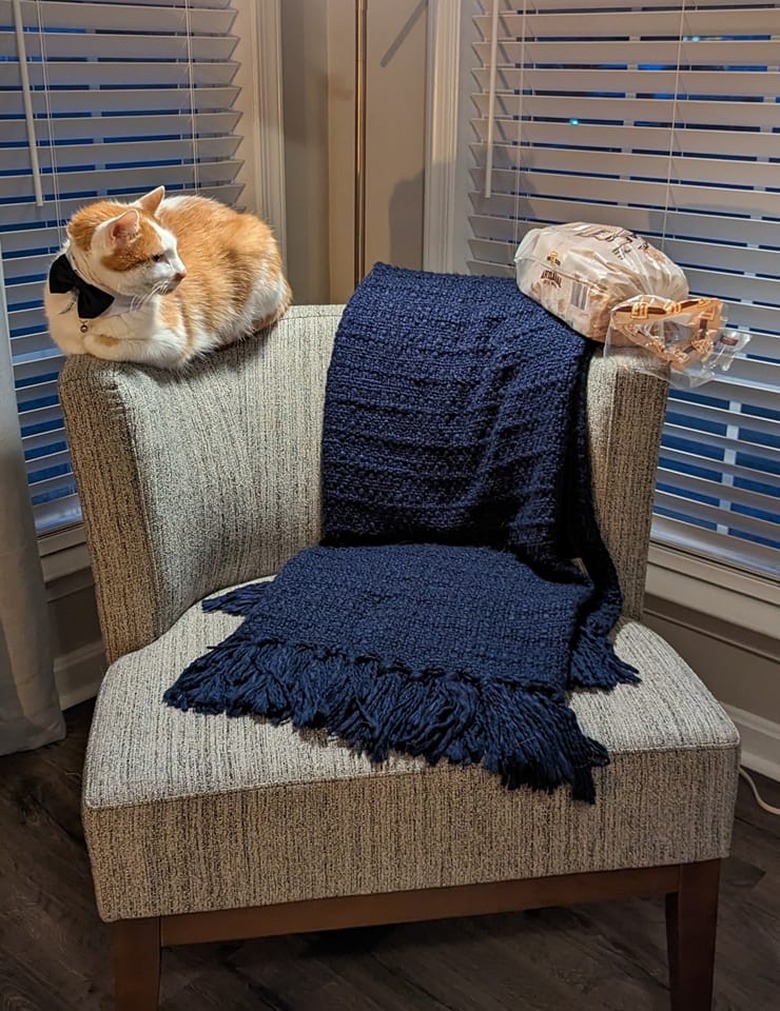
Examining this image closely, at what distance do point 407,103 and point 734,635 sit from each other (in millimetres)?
1194

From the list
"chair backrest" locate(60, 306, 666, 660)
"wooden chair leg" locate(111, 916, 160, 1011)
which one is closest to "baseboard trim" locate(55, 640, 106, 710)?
"chair backrest" locate(60, 306, 666, 660)

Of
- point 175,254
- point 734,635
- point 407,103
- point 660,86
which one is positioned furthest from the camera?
point 407,103

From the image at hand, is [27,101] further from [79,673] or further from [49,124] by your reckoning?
[79,673]

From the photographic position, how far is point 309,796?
1.23 metres

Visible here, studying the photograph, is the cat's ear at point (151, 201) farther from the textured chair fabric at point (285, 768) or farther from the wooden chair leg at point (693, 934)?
the wooden chair leg at point (693, 934)

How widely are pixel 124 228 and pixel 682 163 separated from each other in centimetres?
94

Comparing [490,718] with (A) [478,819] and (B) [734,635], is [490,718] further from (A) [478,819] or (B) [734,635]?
(B) [734,635]

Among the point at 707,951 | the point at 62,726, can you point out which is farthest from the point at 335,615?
the point at 62,726

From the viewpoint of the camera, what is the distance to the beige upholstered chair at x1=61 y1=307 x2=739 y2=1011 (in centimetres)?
122

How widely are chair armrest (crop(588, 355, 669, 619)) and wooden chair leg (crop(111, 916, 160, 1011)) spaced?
0.75 m

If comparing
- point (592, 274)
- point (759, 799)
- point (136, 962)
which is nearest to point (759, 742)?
point (759, 799)

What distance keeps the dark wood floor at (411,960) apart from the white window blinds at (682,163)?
25.4 inches

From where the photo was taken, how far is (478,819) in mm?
1263

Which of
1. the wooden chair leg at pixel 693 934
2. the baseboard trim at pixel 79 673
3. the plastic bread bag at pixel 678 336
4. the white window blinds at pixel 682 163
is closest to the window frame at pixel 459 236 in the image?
the white window blinds at pixel 682 163
